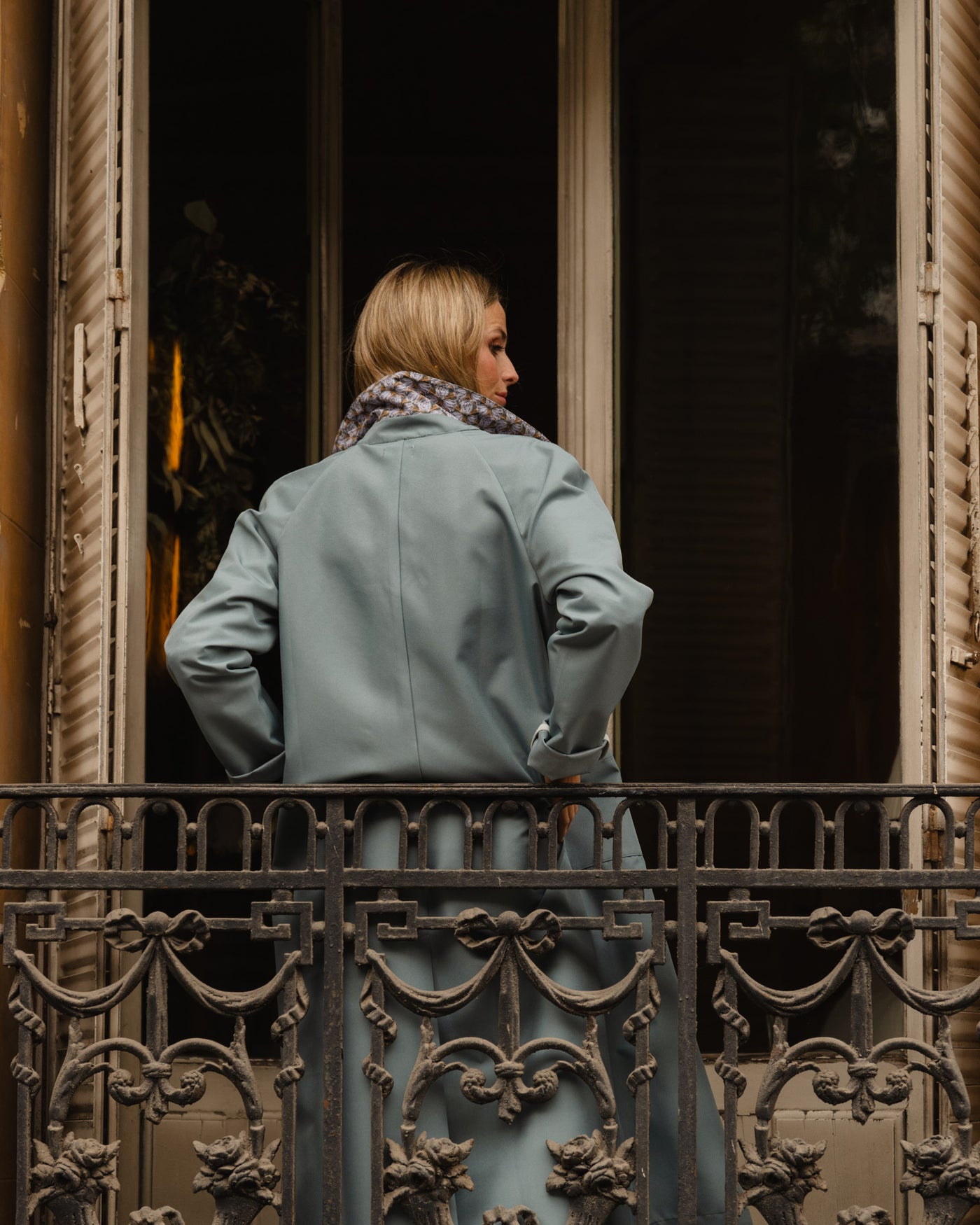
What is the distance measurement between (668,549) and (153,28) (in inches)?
81.7

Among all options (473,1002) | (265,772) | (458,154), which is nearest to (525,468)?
(265,772)

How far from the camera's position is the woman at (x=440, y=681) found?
3436 mm

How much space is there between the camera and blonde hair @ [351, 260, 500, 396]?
3789 mm

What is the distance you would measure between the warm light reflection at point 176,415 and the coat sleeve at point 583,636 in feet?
6.55

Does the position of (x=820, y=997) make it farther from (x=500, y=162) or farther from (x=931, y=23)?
(x=500, y=162)

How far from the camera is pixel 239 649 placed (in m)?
3.58

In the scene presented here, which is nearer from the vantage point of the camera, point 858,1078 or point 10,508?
point 858,1078

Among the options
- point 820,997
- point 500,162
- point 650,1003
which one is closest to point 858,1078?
point 820,997

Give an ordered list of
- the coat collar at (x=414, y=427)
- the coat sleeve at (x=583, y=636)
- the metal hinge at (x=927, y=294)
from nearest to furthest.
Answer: the coat sleeve at (x=583, y=636)
the coat collar at (x=414, y=427)
the metal hinge at (x=927, y=294)

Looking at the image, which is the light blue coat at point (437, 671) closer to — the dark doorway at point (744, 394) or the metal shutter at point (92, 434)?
the metal shutter at point (92, 434)

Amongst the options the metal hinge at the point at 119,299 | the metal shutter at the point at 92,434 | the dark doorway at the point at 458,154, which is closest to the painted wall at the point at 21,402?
the metal shutter at the point at 92,434

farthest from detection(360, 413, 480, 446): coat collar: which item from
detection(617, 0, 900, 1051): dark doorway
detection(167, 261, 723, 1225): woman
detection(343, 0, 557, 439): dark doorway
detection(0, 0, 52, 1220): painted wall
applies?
detection(343, 0, 557, 439): dark doorway

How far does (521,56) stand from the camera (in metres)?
5.65

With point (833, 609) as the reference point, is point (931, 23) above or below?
above
